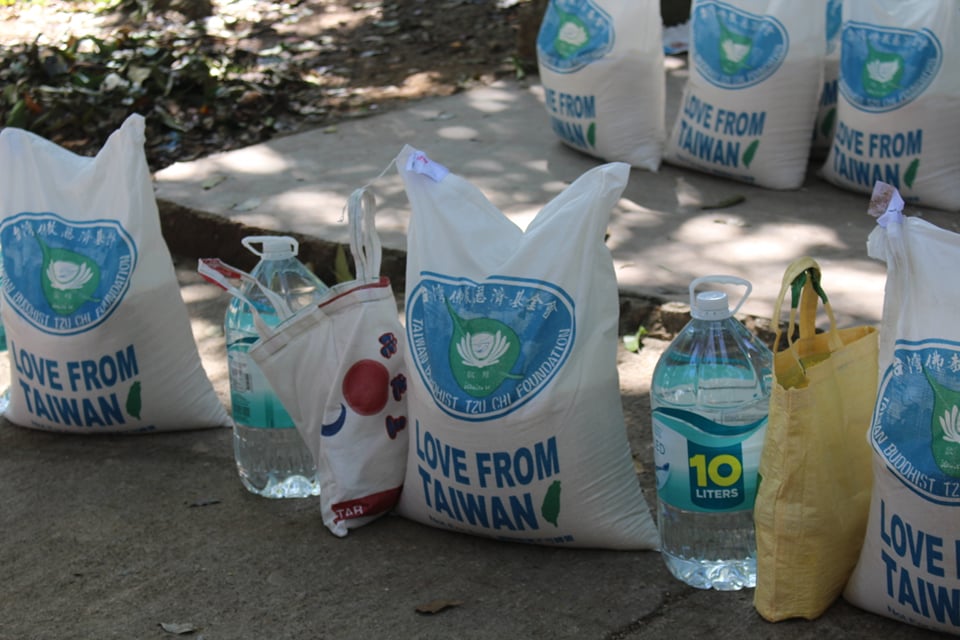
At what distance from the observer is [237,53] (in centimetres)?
643

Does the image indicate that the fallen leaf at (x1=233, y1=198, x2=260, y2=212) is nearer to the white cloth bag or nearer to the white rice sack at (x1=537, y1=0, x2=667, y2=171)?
the white rice sack at (x1=537, y1=0, x2=667, y2=171)

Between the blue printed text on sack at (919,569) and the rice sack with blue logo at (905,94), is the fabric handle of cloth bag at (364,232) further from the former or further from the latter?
the rice sack with blue logo at (905,94)

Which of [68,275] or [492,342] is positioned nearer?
[492,342]

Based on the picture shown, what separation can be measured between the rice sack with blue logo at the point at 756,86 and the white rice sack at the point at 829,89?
20 cm

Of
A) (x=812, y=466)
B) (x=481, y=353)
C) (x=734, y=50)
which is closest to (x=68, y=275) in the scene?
(x=481, y=353)

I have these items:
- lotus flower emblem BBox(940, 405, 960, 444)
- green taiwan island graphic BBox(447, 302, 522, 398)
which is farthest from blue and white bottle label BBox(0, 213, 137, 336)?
lotus flower emblem BBox(940, 405, 960, 444)

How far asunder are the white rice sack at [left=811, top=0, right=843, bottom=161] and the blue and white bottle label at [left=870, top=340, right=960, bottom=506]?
2471mm

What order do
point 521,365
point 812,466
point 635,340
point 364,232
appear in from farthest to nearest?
point 635,340
point 364,232
point 521,365
point 812,466

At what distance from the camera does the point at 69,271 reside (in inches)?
107

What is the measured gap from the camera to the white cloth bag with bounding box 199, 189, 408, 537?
2365 mm

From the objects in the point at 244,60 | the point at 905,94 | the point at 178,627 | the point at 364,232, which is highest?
the point at 364,232

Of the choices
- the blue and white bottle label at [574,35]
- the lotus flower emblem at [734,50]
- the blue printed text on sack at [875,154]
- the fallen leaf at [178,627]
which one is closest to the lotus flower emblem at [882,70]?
the blue printed text on sack at [875,154]

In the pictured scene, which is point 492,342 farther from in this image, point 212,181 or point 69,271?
point 212,181

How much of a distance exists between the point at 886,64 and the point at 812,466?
2.16 metres
